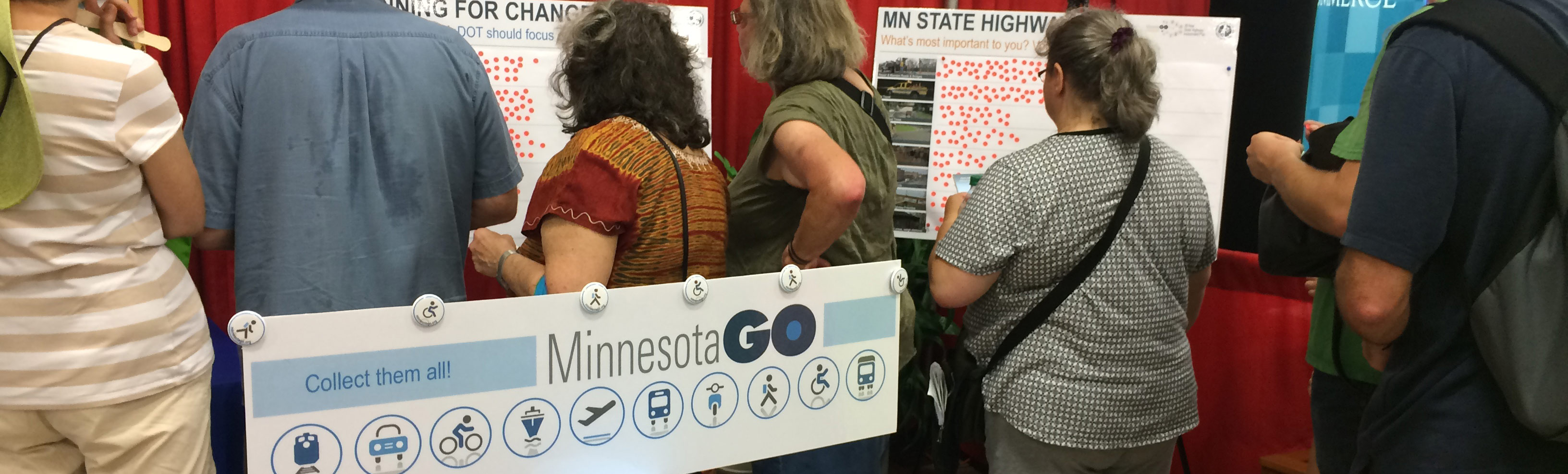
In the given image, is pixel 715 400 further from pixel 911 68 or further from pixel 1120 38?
pixel 911 68

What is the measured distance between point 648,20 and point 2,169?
847 millimetres

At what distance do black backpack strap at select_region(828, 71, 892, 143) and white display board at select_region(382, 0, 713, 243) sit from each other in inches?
26.0

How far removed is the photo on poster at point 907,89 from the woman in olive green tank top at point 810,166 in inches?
35.7

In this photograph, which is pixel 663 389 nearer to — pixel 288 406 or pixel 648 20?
pixel 288 406

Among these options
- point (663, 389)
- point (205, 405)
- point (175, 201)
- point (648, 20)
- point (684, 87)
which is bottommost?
point (205, 405)

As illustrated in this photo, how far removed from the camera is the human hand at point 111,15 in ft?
4.73

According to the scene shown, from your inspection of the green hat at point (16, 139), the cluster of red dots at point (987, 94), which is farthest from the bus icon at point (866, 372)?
the cluster of red dots at point (987, 94)

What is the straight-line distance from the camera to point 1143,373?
1585 mm

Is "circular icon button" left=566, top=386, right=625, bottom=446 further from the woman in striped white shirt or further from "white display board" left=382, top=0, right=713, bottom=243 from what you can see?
"white display board" left=382, top=0, right=713, bottom=243

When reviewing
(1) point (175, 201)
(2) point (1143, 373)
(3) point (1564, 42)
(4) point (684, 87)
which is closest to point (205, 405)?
(1) point (175, 201)

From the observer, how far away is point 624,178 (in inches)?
52.7

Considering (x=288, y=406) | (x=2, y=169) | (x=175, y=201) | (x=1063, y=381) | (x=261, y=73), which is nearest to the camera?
(x=288, y=406)

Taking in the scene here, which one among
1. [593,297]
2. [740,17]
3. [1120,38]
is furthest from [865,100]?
[593,297]

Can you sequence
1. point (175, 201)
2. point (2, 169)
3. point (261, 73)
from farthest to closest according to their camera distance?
point (261, 73) → point (175, 201) → point (2, 169)
